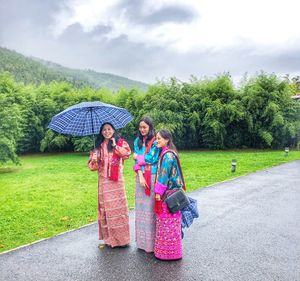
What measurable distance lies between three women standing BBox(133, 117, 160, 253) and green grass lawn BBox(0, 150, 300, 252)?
1728 millimetres

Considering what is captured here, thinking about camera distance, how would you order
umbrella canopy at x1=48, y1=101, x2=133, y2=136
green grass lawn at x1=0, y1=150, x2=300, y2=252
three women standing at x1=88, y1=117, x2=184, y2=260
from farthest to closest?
green grass lawn at x1=0, y1=150, x2=300, y2=252
umbrella canopy at x1=48, y1=101, x2=133, y2=136
three women standing at x1=88, y1=117, x2=184, y2=260

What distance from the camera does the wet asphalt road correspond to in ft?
13.8

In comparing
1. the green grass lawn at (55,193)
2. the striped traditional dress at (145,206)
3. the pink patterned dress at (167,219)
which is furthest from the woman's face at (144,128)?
the green grass lawn at (55,193)

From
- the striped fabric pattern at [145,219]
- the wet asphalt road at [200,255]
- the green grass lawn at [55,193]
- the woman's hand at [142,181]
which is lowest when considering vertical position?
the wet asphalt road at [200,255]

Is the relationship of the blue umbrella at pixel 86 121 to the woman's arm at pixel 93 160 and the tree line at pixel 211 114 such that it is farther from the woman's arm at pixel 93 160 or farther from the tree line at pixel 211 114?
the tree line at pixel 211 114

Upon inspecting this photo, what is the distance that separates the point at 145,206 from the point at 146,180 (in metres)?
0.34

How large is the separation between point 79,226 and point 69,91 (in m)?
18.6

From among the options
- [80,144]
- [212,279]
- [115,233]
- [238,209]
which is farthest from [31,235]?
[80,144]

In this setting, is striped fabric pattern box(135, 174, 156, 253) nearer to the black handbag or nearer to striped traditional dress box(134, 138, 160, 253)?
striped traditional dress box(134, 138, 160, 253)

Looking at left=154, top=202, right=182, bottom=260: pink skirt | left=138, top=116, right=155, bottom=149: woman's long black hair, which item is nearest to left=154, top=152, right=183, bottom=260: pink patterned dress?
left=154, top=202, right=182, bottom=260: pink skirt

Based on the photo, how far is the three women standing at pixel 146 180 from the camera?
4.74 m

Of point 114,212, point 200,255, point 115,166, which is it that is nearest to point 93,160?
point 115,166

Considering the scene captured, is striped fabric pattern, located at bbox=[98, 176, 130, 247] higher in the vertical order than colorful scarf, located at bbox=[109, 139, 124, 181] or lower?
lower

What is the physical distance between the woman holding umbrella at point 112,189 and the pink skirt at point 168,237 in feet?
2.05
